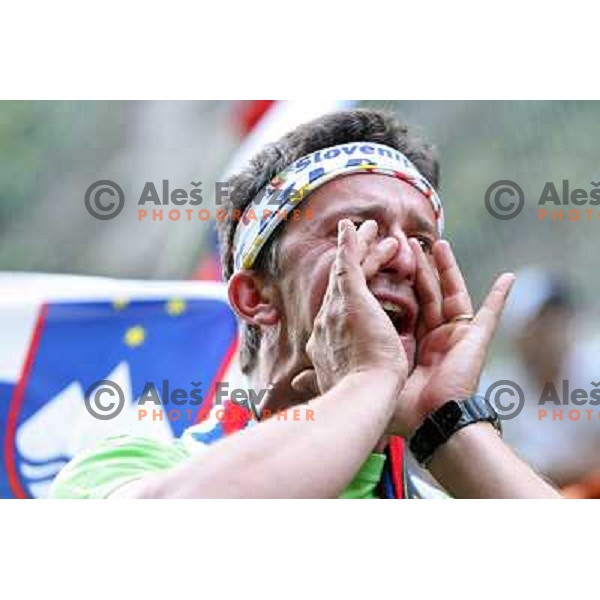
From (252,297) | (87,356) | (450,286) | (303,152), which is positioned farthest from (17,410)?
(450,286)

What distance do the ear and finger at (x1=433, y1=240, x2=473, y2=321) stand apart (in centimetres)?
21

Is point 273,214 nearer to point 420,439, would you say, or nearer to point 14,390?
point 420,439

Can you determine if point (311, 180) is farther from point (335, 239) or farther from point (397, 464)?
point (397, 464)

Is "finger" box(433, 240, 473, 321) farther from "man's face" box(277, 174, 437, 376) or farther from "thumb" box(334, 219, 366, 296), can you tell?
"thumb" box(334, 219, 366, 296)

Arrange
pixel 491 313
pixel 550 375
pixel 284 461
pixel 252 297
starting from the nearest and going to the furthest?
pixel 284 461 → pixel 491 313 → pixel 252 297 → pixel 550 375

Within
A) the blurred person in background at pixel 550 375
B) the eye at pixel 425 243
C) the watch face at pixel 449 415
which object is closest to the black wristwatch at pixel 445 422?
the watch face at pixel 449 415

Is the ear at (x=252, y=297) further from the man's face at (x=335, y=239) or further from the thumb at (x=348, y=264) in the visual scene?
the thumb at (x=348, y=264)

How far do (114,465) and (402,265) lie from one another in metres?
0.39

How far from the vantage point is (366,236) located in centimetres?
113

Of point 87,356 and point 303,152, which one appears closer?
point 303,152

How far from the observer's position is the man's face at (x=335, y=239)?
1.20 metres

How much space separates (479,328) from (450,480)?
0.57 feet

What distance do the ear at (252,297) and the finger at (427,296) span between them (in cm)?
18
